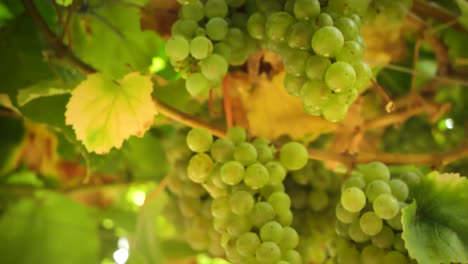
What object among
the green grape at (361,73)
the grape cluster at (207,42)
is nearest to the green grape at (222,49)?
the grape cluster at (207,42)

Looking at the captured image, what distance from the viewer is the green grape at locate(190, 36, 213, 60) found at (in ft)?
1.64

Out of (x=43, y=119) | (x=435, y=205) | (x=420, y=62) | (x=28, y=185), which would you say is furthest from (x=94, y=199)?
(x=435, y=205)

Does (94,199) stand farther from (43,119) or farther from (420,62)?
(420,62)

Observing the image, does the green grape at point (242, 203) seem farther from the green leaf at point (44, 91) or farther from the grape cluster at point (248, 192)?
the green leaf at point (44, 91)

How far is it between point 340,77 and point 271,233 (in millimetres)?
133

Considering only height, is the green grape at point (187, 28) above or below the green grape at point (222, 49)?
above

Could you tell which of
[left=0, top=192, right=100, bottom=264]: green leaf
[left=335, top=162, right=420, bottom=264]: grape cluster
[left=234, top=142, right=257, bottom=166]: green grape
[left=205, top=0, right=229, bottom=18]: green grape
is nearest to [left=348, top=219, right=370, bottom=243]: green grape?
[left=335, top=162, right=420, bottom=264]: grape cluster

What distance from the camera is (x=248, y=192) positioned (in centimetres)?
52

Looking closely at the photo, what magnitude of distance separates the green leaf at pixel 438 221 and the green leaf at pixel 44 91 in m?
0.33

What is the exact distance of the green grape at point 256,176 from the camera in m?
0.52

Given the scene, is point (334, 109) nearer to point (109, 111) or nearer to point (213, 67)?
point (213, 67)

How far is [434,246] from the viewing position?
513 millimetres

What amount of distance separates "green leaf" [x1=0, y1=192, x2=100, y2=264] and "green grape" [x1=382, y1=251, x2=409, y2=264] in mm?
453

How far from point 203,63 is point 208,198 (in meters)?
0.19
